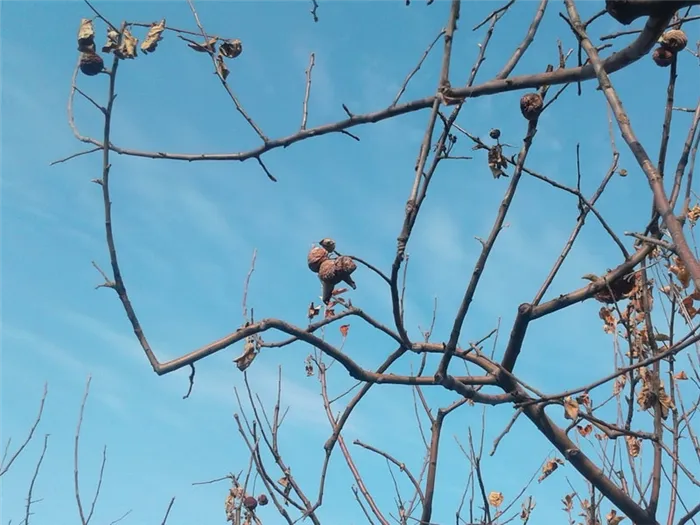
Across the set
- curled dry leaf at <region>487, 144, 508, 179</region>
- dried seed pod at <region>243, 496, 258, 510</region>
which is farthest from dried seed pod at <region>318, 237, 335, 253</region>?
dried seed pod at <region>243, 496, 258, 510</region>

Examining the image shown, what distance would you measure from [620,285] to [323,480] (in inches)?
47.3

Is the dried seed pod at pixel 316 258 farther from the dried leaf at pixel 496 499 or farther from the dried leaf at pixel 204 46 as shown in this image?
the dried leaf at pixel 496 499

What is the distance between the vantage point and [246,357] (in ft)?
6.10

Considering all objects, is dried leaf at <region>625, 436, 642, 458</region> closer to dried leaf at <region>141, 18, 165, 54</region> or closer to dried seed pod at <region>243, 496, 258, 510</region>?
dried seed pod at <region>243, 496, 258, 510</region>

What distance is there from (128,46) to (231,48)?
38cm

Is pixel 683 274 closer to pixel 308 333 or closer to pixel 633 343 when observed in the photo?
pixel 633 343

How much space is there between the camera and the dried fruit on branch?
1.97m

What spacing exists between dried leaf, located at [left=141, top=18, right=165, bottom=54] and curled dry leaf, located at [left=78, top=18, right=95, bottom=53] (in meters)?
0.15

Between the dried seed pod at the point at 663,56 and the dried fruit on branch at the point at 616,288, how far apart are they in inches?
26.9

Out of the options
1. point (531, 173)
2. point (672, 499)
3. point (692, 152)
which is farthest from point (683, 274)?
point (672, 499)

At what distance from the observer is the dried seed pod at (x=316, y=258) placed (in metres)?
1.88

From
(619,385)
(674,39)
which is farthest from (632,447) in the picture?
(674,39)

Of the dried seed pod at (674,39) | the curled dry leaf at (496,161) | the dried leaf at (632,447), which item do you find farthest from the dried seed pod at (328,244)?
the dried leaf at (632,447)

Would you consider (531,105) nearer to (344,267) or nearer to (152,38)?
(344,267)
